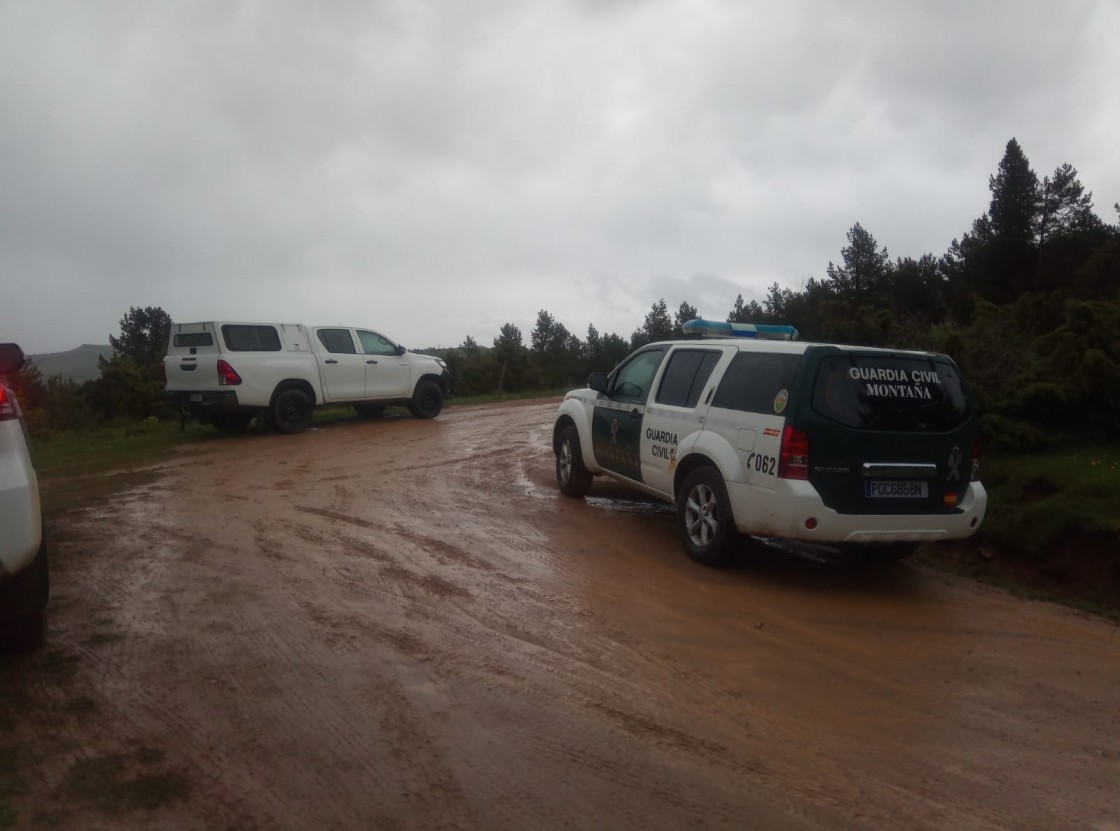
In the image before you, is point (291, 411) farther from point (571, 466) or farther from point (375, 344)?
point (571, 466)

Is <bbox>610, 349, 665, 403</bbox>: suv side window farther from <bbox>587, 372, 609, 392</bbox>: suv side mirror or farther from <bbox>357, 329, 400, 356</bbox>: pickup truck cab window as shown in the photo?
<bbox>357, 329, 400, 356</bbox>: pickup truck cab window

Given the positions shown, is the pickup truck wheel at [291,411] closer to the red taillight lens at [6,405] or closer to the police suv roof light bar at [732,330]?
the police suv roof light bar at [732,330]

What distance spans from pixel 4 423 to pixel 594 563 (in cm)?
421

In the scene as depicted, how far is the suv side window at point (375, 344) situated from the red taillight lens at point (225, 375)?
2761 mm

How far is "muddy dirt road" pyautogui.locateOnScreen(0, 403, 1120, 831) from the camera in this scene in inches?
139

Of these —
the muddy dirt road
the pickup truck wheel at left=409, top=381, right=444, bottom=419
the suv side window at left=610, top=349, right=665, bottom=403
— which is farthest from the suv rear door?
the pickup truck wheel at left=409, top=381, right=444, bottom=419

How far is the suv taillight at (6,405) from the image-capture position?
4.48 meters

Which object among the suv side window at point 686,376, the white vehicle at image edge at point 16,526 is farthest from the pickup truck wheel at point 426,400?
the white vehicle at image edge at point 16,526

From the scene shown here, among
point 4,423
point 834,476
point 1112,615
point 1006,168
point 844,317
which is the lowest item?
point 1112,615

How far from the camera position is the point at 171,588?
20.6ft

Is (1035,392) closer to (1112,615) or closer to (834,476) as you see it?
(1112,615)

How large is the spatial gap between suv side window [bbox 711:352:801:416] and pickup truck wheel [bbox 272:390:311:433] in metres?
10.1

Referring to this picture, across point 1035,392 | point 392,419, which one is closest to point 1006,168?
point 392,419

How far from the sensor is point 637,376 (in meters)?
8.91
